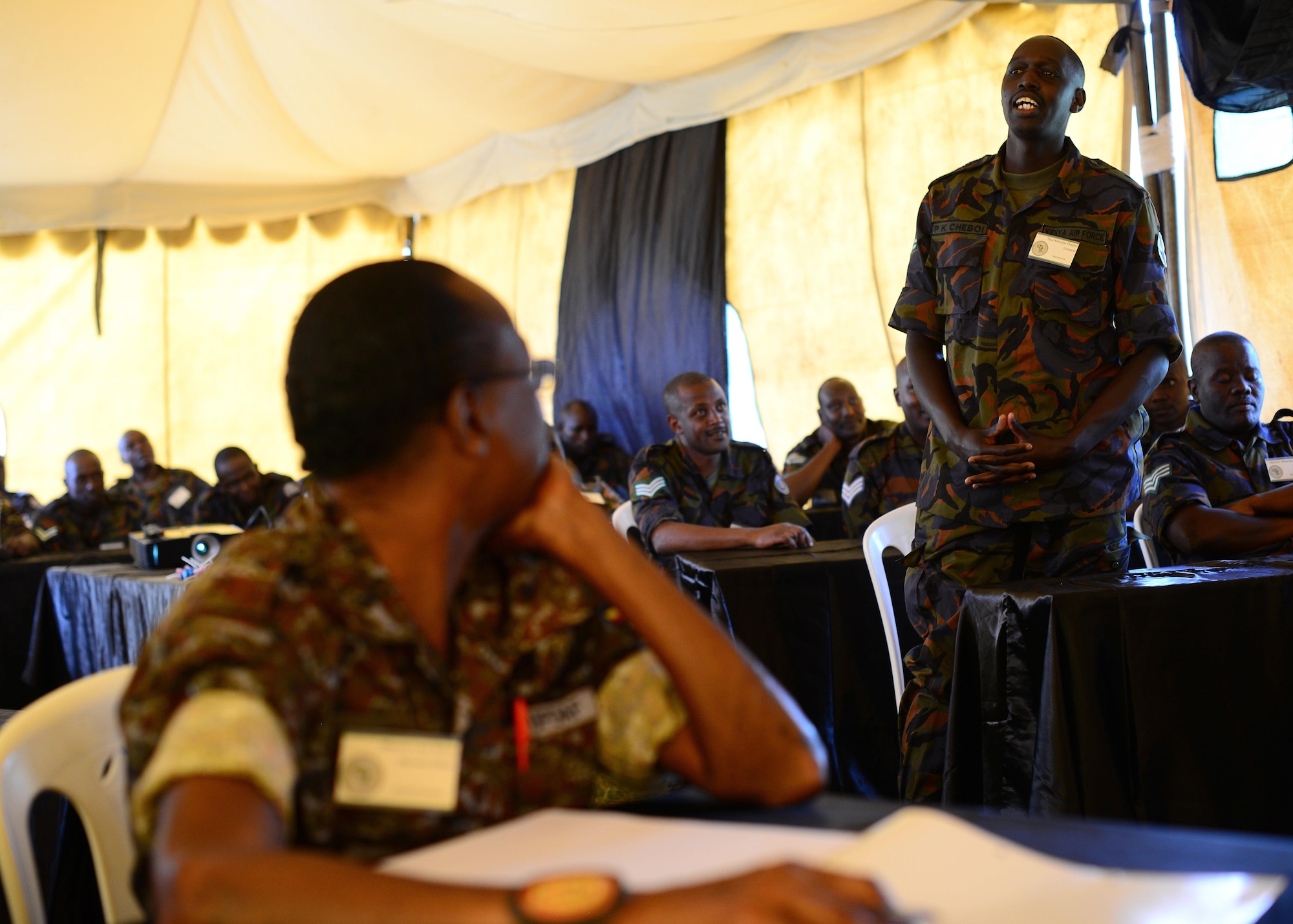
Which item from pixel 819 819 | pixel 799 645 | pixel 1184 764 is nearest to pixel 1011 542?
pixel 1184 764

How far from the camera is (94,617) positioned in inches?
191

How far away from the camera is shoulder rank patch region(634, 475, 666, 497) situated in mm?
4105

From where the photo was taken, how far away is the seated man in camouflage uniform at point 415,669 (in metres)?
0.69

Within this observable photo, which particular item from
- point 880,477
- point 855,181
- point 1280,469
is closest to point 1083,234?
point 1280,469

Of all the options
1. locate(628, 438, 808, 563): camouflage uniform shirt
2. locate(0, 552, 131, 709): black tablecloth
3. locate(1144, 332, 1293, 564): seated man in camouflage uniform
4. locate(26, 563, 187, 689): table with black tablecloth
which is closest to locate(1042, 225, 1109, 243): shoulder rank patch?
locate(1144, 332, 1293, 564): seated man in camouflage uniform

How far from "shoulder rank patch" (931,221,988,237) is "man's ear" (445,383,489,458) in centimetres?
177

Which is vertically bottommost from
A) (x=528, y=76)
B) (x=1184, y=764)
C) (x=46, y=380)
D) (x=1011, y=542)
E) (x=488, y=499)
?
(x=1184, y=764)

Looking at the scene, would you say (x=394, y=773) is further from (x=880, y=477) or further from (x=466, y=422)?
(x=880, y=477)

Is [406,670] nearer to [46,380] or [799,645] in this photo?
[799,645]

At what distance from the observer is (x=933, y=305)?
252 cm

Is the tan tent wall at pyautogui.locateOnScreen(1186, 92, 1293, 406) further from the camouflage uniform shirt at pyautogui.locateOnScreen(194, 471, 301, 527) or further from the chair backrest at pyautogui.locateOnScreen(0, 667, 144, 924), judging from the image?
the camouflage uniform shirt at pyautogui.locateOnScreen(194, 471, 301, 527)

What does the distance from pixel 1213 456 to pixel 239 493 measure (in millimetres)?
5319

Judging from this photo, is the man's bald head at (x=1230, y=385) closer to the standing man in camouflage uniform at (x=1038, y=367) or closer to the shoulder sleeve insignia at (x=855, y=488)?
the standing man in camouflage uniform at (x=1038, y=367)

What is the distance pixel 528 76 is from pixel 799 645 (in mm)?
4482
